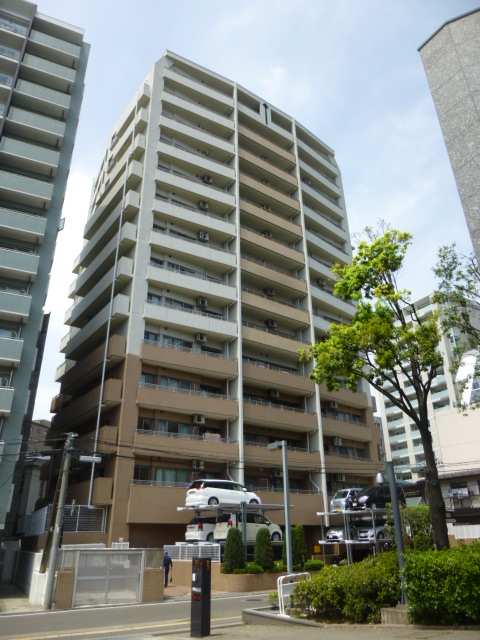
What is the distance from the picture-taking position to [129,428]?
1135 inches

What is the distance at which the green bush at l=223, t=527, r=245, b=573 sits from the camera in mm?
22422

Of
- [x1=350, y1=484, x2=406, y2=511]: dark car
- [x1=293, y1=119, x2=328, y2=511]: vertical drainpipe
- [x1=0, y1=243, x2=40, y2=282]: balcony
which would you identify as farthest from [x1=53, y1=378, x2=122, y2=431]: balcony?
[x1=293, y1=119, x2=328, y2=511]: vertical drainpipe

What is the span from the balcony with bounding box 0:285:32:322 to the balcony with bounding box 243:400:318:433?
1562cm

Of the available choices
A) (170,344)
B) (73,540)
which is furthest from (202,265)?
(73,540)

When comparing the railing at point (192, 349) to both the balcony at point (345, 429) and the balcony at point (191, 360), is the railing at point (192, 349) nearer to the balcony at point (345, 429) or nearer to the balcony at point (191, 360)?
the balcony at point (191, 360)

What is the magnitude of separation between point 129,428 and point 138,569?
10.8 metres

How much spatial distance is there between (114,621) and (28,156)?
2595cm

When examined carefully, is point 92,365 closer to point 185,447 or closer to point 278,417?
point 185,447

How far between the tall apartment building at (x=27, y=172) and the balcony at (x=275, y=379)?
48.1 feet

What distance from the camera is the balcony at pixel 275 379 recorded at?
1406 inches

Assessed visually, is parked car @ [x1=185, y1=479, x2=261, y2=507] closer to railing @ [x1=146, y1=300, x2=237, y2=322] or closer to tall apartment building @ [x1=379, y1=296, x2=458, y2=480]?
railing @ [x1=146, y1=300, x2=237, y2=322]

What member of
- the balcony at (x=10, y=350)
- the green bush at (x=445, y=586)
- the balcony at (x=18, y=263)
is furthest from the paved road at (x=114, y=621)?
the balcony at (x=18, y=263)

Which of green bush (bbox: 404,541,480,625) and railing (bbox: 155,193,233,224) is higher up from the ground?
railing (bbox: 155,193,233,224)

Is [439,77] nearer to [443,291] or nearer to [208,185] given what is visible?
[443,291]
